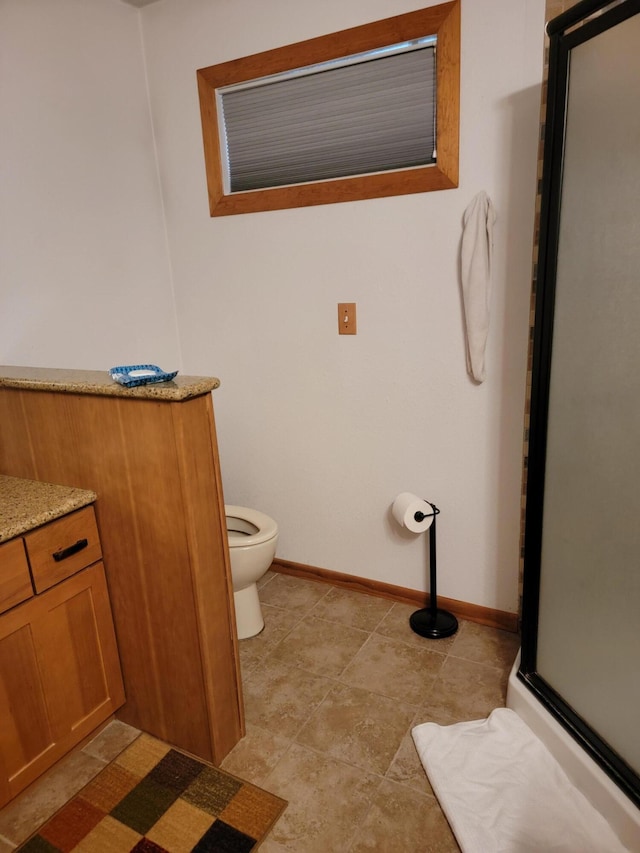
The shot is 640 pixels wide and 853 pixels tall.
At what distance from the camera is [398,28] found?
196cm

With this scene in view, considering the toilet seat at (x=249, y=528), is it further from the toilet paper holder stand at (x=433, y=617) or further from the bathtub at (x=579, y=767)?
the bathtub at (x=579, y=767)

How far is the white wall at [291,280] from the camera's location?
197cm

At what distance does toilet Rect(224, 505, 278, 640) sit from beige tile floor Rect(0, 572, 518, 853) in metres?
0.09

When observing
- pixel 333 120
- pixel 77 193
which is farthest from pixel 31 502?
pixel 333 120

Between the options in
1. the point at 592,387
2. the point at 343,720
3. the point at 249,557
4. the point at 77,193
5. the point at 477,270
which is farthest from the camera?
the point at 77,193

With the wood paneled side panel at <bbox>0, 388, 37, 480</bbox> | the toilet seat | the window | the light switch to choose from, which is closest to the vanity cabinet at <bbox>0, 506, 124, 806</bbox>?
the wood paneled side panel at <bbox>0, 388, 37, 480</bbox>

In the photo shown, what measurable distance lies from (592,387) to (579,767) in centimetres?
102

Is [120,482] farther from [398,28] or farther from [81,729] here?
[398,28]

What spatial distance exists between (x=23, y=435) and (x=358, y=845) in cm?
147

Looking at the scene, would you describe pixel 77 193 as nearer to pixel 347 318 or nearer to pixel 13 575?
pixel 347 318

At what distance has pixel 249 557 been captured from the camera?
2113 mm

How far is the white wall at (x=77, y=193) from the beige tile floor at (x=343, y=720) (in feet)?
4.59

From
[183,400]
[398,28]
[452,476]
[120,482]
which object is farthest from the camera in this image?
[452,476]

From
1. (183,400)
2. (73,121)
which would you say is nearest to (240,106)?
(73,121)
